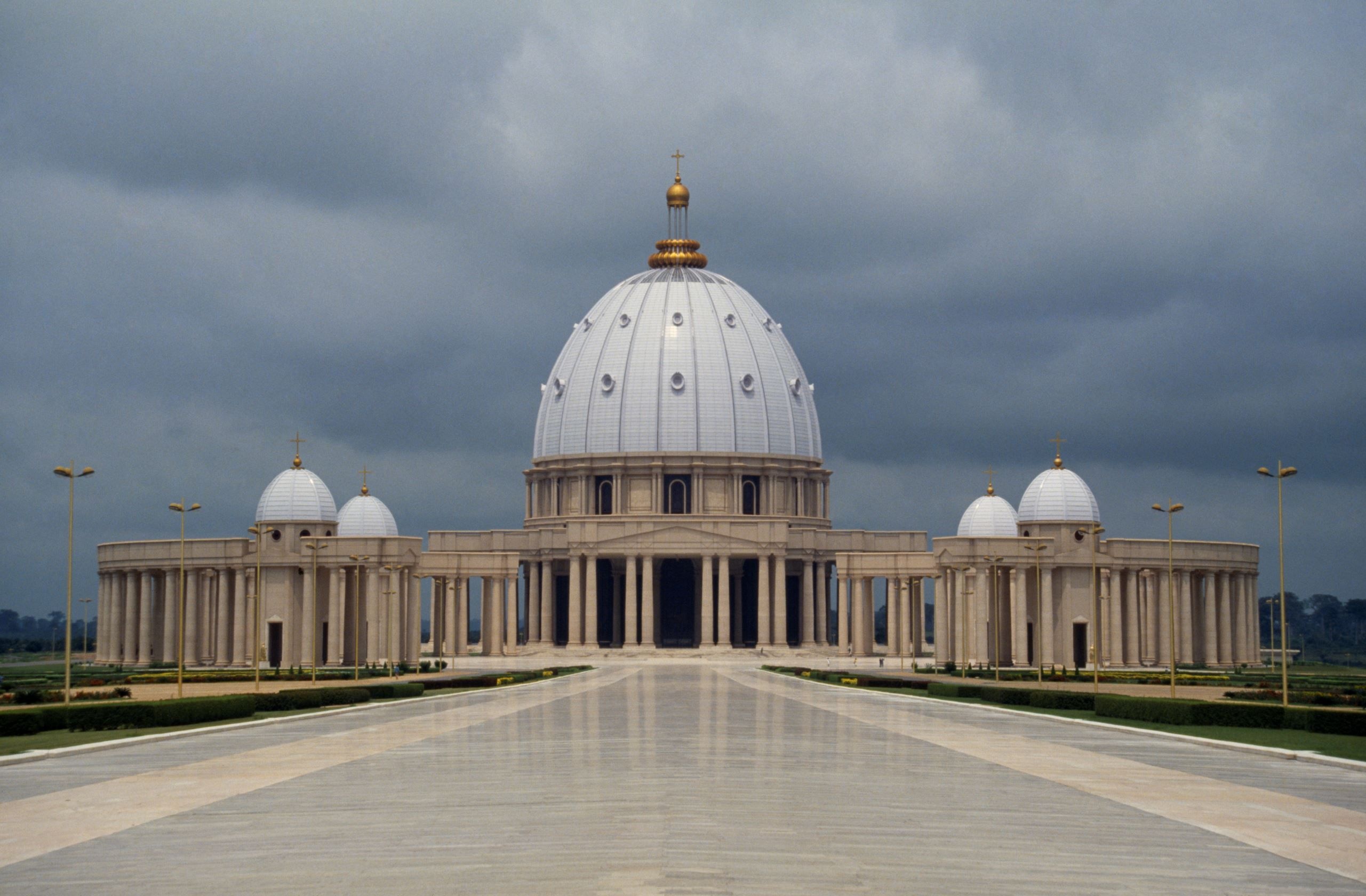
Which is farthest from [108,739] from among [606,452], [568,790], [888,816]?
[606,452]

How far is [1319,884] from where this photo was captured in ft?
53.3

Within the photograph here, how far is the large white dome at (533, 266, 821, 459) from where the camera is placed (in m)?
127

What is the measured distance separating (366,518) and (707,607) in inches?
1111

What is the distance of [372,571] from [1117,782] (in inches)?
3195

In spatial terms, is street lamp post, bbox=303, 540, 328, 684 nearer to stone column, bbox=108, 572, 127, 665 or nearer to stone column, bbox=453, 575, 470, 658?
stone column, bbox=453, 575, 470, 658

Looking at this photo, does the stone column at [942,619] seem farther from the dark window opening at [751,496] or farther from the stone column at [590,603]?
the dark window opening at [751,496]

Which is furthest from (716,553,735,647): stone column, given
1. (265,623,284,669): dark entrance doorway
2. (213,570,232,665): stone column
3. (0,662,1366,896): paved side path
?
(0,662,1366,896): paved side path

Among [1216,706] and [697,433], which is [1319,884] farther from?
[697,433]

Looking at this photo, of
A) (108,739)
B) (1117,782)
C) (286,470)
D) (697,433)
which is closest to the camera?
(1117,782)

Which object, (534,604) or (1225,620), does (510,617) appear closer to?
(534,604)

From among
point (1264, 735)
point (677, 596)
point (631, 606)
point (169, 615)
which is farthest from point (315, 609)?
point (1264, 735)

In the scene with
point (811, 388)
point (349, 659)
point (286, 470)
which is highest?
point (811, 388)

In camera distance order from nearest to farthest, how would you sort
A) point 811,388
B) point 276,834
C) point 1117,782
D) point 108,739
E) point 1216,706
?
point 276,834 → point 1117,782 → point 108,739 → point 1216,706 → point 811,388

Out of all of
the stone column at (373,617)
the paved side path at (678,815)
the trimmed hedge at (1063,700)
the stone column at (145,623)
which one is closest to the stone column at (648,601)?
the stone column at (373,617)
